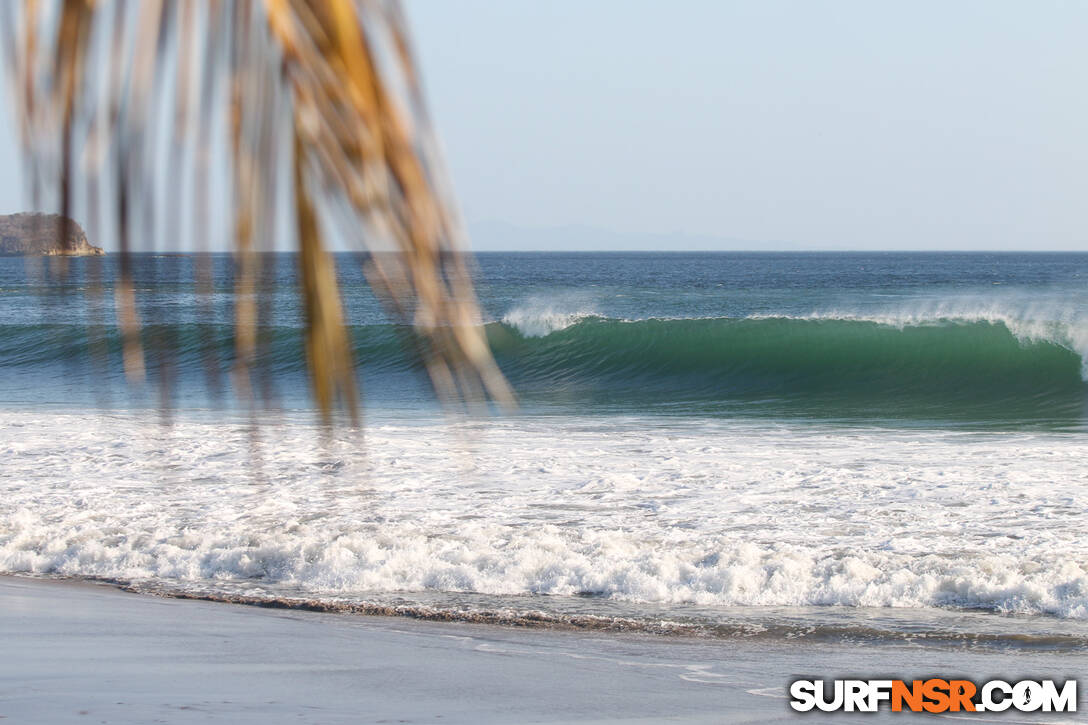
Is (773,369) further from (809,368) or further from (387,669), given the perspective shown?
(387,669)

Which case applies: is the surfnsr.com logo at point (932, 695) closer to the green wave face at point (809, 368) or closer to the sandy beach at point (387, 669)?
the sandy beach at point (387, 669)

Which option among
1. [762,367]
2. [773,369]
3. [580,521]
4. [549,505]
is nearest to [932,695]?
[580,521]

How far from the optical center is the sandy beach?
3.24m

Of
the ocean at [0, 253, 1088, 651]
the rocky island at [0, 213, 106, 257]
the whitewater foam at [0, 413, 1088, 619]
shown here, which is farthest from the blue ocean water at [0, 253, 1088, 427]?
the rocky island at [0, 213, 106, 257]

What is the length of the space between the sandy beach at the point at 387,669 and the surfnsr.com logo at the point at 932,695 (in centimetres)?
8

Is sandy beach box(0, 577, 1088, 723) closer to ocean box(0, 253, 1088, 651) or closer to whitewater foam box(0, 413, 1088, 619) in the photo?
ocean box(0, 253, 1088, 651)

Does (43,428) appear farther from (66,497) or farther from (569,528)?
(569,528)

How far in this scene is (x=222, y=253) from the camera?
0.40 meters

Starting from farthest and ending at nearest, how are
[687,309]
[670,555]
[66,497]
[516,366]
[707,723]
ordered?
1. [687,309]
2. [516,366]
3. [66,497]
4. [670,555]
5. [707,723]

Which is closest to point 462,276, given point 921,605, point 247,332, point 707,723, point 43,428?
point 247,332

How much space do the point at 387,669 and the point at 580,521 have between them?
2.38 metres

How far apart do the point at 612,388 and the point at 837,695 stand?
1234cm

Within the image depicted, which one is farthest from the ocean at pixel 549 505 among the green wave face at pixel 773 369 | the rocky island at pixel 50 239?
the green wave face at pixel 773 369

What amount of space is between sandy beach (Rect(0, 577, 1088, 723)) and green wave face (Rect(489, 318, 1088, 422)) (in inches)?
339
